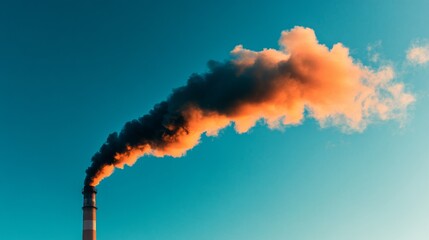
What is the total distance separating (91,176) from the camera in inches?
1172

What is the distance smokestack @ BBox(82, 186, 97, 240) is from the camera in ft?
89.5

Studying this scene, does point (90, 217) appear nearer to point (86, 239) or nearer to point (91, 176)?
point (86, 239)

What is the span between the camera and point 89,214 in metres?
27.7

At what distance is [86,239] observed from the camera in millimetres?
27094

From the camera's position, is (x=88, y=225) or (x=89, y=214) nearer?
(x=88, y=225)

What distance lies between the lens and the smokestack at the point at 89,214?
27266 millimetres

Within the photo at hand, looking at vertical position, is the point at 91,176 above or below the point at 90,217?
above

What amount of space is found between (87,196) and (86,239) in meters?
3.02

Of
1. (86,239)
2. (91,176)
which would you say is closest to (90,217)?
(86,239)

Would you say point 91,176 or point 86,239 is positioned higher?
point 91,176

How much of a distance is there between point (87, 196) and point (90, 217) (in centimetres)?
171

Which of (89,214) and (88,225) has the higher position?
(89,214)

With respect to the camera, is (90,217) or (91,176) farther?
(91,176)

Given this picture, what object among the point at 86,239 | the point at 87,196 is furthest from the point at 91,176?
the point at 86,239
